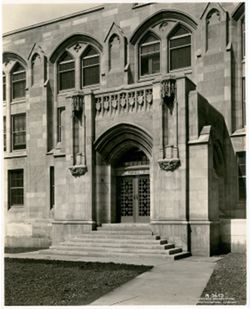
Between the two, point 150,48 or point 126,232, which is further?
point 150,48

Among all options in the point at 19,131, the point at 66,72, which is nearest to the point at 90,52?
the point at 66,72

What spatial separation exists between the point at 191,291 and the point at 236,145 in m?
11.5

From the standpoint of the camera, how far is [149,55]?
938 inches

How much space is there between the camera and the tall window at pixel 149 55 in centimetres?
2358

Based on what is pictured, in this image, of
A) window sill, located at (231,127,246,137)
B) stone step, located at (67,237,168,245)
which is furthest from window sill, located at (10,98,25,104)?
window sill, located at (231,127,246,137)

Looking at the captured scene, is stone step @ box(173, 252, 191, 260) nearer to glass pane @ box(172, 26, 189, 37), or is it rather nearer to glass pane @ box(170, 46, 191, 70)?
glass pane @ box(170, 46, 191, 70)

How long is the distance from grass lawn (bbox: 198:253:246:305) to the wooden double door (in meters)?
5.65

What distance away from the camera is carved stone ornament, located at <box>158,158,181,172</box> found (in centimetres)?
1823

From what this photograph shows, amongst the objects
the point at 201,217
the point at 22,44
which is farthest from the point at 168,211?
the point at 22,44

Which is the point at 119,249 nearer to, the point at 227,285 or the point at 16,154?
the point at 227,285

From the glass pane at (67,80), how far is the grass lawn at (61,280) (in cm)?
1274

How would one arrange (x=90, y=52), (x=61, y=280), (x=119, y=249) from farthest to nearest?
(x=90, y=52) < (x=119, y=249) < (x=61, y=280)

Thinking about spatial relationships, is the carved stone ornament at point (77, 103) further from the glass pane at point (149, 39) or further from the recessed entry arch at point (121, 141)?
the glass pane at point (149, 39)

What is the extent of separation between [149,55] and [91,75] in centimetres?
367
